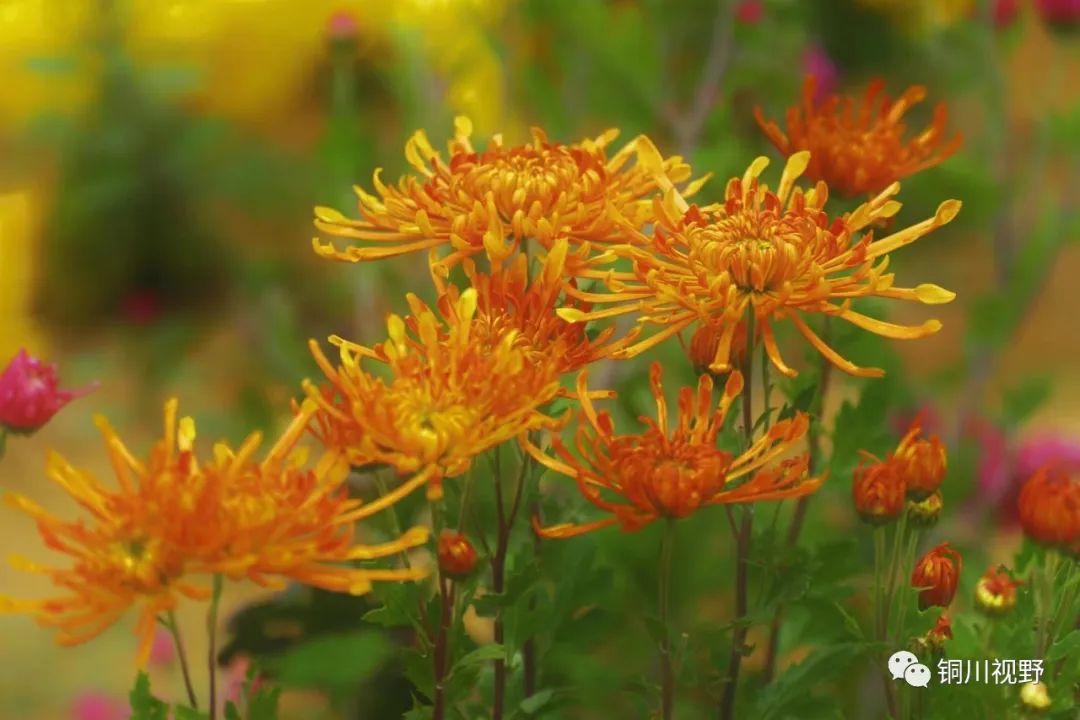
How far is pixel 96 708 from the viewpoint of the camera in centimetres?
94

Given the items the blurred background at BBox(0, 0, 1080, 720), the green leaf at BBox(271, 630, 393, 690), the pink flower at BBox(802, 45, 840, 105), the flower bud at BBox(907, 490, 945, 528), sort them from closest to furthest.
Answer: the flower bud at BBox(907, 490, 945, 528), the green leaf at BBox(271, 630, 393, 690), the blurred background at BBox(0, 0, 1080, 720), the pink flower at BBox(802, 45, 840, 105)

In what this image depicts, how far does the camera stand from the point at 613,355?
0.33 meters

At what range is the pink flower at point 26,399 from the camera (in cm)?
39

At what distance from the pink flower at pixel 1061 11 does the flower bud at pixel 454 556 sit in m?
0.71

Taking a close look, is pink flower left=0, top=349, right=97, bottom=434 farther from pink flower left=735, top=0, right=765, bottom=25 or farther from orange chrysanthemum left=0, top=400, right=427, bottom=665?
pink flower left=735, top=0, right=765, bottom=25

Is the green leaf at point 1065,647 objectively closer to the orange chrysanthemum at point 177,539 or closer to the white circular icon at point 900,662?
the white circular icon at point 900,662

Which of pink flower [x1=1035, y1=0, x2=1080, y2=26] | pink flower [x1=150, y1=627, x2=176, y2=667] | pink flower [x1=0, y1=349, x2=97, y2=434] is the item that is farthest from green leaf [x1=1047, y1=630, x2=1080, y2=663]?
pink flower [x1=1035, y1=0, x2=1080, y2=26]

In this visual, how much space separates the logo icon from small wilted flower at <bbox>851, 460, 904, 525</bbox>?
4cm

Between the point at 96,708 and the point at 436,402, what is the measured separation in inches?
28.8

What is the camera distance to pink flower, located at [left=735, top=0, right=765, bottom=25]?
873 millimetres

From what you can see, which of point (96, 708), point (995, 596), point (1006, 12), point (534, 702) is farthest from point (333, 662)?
point (1006, 12)

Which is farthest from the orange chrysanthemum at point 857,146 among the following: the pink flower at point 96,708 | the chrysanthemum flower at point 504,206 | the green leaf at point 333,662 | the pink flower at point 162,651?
the pink flower at point 96,708

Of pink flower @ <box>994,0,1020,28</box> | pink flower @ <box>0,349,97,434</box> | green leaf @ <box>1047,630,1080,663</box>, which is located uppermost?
pink flower @ <box>0,349,97,434</box>

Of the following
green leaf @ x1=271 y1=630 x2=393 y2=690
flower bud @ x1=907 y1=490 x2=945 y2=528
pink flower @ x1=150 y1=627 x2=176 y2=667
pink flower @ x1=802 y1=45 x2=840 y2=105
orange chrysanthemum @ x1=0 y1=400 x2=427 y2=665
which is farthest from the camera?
pink flower @ x1=802 y1=45 x2=840 y2=105
